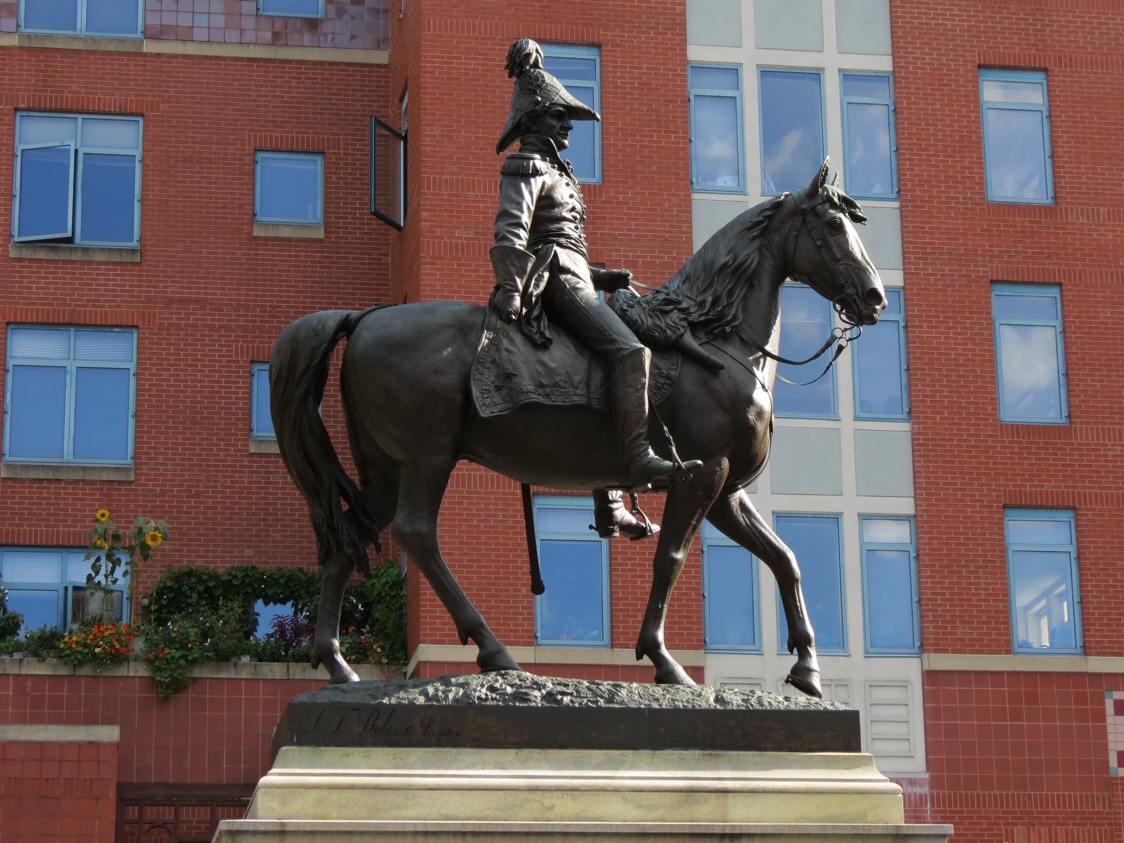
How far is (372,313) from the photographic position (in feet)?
35.4

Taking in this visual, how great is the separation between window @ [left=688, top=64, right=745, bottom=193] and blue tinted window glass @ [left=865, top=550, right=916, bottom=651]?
20.8 ft

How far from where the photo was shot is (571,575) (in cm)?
2800

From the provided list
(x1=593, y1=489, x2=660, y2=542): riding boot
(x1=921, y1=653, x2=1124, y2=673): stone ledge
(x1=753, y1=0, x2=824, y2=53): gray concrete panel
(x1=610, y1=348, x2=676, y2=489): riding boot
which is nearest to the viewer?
(x1=610, y1=348, x2=676, y2=489): riding boot

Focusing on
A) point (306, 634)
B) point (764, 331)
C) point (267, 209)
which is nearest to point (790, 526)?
point (306, 634)

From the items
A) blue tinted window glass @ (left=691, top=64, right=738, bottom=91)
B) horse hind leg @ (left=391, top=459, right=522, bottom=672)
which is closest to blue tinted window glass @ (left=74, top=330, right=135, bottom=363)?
blue tinted window glass @ (left=691, top=64, right=738, bottom=91)

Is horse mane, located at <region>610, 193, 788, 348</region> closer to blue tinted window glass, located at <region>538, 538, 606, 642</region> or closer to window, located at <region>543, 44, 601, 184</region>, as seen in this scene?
blue tinted window glass, located at <region>538, 538, 606, 642</region>

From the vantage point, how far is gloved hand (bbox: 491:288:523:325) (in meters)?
10.4

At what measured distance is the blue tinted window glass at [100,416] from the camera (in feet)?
103

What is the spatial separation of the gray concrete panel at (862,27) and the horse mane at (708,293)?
20.5 metres

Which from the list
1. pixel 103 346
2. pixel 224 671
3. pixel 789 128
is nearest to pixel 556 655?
pixel 224 671

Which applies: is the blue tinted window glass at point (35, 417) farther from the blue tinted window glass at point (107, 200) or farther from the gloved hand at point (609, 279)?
the gloved hand at point (609, 279)

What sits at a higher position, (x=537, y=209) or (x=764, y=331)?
(x=537, y=209)

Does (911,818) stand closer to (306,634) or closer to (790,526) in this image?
(790,526)

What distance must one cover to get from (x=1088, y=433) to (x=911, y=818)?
7.09 meters
